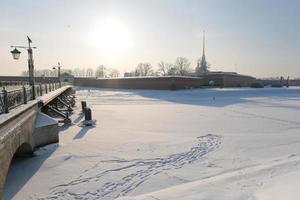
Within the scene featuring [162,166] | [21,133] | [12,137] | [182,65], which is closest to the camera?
[12,137]

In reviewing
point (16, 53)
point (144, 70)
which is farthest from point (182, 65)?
point (16, 53)

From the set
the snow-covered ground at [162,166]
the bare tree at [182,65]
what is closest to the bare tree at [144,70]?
the bare tree at [182,65]

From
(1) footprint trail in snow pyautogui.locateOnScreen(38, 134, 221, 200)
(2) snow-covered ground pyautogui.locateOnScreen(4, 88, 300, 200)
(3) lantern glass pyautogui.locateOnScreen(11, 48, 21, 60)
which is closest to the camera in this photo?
(2) snow-covered ground pyautogui.locateOnScreen(4, 88, 300, 200)

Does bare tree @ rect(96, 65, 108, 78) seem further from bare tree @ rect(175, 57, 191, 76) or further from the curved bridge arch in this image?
the curved bridge arch

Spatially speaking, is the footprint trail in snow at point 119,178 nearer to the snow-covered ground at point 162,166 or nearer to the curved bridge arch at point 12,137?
the snow-covered ground at point 162,166

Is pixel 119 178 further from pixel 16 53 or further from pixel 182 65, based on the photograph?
pixel 182 65

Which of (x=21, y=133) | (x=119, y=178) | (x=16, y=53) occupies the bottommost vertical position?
(x=119, y=178)

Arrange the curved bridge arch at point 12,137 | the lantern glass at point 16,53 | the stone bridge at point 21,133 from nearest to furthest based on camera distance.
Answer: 1. the curved bridge arch at point 12,137
2. the stone bridge at point 21,133
3. the lantern glass at point 16,53

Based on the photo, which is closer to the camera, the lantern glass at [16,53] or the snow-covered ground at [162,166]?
the snow-covered ground at [162,166]

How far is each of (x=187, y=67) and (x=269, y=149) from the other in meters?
120

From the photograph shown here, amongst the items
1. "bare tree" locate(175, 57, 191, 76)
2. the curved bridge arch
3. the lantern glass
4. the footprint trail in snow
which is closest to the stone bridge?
the curved bridge arch

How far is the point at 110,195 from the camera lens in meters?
9.04

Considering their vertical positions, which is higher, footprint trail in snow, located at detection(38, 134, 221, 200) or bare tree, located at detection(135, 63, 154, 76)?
bare tree, located at detection(135, 63, 154, 76)

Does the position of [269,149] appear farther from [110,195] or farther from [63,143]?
[63,143]
